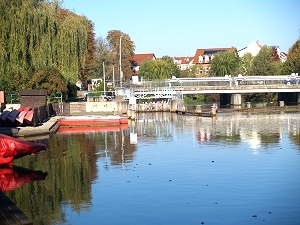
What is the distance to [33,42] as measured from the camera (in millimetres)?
49406

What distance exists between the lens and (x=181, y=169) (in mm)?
21812

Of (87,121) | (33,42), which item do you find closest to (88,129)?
(87,121)

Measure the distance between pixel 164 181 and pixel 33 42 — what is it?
3315 centimetres

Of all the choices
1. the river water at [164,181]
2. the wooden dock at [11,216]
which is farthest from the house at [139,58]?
the wooden dock at [11,216]

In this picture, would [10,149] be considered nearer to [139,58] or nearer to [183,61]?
[139,58]

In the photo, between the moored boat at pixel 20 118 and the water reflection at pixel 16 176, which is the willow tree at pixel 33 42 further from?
the water reflection at pixel 16 176

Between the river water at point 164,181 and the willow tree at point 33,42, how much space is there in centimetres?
1689

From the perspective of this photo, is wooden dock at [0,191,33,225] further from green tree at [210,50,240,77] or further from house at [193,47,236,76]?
house at [193,47,236,76]

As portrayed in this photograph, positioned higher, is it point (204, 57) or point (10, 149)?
point (204, 57)

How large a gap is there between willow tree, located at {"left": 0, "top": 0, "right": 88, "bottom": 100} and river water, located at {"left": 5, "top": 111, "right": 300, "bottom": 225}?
16886 mm

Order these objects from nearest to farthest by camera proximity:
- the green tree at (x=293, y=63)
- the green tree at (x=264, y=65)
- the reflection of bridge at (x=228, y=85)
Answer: the reflection of bridge at (x=228, y=85)
the green tree at (x=293, y=63)
the green tree at (x=264, y=65)

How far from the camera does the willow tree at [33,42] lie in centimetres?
4797

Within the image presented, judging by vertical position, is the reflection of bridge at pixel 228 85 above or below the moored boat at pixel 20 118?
above

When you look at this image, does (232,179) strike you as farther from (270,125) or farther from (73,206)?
(270,125)
